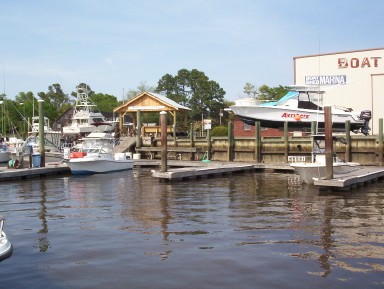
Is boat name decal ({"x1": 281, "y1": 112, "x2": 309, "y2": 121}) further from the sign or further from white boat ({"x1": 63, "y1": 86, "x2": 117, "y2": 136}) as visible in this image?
white boat ({"x1": 63, "y1": 86, "x2": 117, "y2": 136})

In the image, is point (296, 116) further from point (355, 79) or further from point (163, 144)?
point (163, 144)

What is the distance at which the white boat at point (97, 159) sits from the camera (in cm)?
2602

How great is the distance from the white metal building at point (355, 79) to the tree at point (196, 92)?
1450 inches

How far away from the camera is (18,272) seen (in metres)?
8.13

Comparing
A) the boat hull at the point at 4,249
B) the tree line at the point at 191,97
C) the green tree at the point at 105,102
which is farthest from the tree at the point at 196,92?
the boat hull at the point at 4,249

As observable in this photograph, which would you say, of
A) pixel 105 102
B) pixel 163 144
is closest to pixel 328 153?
pixel 163 144

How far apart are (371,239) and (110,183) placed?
1406cm

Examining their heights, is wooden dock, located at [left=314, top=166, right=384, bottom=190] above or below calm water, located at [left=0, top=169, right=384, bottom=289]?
above

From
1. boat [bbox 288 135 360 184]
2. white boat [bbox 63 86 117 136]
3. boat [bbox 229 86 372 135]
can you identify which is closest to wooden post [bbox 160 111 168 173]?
boat [bbox 288 135 360 184]

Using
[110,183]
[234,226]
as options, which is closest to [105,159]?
[110,183]

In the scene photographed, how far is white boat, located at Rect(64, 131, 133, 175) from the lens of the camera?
2602 cm

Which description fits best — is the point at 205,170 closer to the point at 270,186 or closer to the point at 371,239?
the point at 270,186

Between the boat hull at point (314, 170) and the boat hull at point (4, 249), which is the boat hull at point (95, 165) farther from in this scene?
the boat hull at point (4, 249)

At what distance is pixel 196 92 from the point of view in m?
80.2
